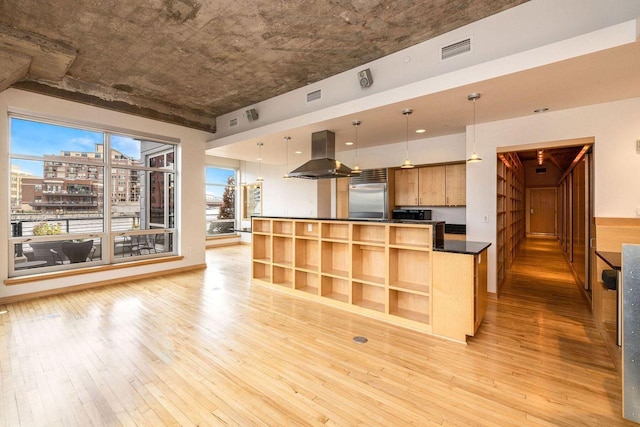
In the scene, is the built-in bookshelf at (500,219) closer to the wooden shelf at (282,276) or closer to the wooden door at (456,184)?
the wooden door at (456,184)

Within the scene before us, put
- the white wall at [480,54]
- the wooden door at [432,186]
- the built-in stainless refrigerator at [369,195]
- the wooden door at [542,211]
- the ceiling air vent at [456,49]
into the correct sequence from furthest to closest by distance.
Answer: the wooden door at [542,211]
the built-in stainless refrigerator at [369,195]
the wooden door at [432,186]
the ceiling air vent at [456,49]
the white wall at [480,54]

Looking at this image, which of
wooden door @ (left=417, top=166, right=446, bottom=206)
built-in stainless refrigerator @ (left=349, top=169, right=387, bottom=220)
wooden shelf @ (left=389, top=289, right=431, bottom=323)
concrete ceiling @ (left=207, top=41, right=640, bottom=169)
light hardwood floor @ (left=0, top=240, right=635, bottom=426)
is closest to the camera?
light hardwood floor @ (left=0, top=240, right=635, bottom=426)

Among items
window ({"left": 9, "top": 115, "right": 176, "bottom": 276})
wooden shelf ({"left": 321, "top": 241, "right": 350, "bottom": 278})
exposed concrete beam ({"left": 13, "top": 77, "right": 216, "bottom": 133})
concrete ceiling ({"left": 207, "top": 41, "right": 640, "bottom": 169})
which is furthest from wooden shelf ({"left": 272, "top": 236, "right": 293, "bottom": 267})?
exposed concrete beam ({"left": 13, "top": 77, "right": 216, "bottom": 133})

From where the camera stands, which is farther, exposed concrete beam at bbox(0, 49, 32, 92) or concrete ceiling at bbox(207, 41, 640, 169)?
exposed concrete beam at bbox(0, 49, 32, 92)

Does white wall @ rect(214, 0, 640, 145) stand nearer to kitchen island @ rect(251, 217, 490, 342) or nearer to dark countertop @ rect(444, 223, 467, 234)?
kitchen island @ rect(251, 217, 490, 342)

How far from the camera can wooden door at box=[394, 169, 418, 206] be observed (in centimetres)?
655

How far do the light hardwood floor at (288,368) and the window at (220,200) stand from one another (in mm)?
6253

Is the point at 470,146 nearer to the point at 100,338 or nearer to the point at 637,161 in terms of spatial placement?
the point at 637,161

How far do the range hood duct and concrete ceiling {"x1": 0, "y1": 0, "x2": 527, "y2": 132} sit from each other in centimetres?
96

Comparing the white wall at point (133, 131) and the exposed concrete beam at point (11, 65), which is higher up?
the exposed concrete beam at point (11, 65)

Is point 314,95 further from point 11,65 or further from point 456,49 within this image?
point 11,65

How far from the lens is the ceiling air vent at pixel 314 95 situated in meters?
4.77

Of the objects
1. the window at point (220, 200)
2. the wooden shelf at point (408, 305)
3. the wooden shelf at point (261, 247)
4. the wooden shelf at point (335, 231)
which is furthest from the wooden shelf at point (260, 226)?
the window at point (220, 200)

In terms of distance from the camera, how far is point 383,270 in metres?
4.00
